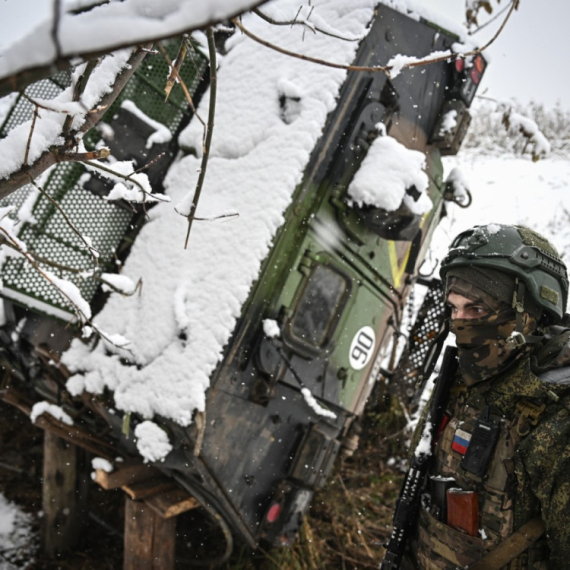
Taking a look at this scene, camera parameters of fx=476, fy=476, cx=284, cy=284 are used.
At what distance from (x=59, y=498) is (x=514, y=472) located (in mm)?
3552

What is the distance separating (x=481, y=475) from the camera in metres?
1.82

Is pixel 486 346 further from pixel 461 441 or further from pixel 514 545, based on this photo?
pixel 514 545

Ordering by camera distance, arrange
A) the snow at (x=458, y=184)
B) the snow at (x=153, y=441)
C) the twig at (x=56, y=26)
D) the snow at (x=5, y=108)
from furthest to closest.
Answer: the snow at (x=458, y=184), the snow at (x=5, y=108), the snow at (x=153, y=441), the twig at (x=56, y=26)

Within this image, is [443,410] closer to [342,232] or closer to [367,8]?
[342,232]

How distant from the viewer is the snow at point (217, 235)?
2.68 meters

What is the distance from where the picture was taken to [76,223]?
10.3ft

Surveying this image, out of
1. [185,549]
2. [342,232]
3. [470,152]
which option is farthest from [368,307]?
[470,152]

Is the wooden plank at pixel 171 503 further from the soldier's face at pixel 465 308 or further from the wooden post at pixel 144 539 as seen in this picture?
the soldier's face at pixel 465 308

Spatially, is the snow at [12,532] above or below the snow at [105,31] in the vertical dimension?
below

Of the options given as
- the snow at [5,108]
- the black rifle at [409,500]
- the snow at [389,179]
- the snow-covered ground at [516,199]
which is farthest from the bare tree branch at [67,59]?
the snow-covered ground at [516,199]

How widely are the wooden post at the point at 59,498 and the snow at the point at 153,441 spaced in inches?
61.2

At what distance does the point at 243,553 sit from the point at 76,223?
9.08ft

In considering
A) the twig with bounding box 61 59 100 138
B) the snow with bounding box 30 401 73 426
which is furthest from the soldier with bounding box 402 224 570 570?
the snow with bounding box 30 401 73 426

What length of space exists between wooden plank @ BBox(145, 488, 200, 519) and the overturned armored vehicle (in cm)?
11
